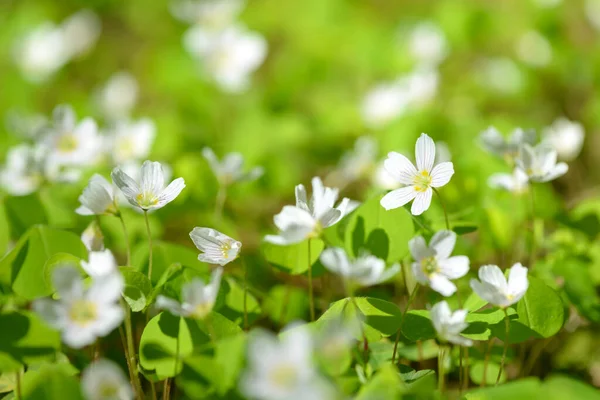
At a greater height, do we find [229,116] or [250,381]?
[250,381]

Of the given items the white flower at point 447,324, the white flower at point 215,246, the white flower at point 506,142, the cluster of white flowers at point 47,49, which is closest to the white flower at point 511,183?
the white flower at point 506,142

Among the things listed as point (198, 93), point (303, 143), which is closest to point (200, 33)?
point (198, 93)

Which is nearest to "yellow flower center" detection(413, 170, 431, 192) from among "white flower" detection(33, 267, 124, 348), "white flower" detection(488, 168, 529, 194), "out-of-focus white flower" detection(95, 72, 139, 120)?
"white flower" detection(488, 168, 529, 194)

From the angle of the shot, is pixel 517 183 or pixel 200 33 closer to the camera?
pixel 517 183

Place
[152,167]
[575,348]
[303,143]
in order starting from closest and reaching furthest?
[152,167], [575,348], [303,143]

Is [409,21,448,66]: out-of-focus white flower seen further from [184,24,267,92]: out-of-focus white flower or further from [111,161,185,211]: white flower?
[111,161,185,211]: white flower

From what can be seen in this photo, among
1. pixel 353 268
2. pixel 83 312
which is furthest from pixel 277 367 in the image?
pixel 83 312

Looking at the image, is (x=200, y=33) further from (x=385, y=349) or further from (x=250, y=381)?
(x=250, y=381)
